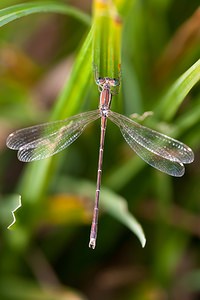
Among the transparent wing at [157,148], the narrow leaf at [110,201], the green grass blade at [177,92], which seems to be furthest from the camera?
the transparent wing at [157,148]

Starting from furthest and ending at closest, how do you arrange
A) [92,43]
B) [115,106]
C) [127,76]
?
1. [127,76]
2. [115,106]
3. [92,43]

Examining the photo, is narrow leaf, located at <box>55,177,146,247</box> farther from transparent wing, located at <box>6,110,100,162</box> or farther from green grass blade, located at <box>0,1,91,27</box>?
green grass blade, located at <box>0,1,91,27</box>

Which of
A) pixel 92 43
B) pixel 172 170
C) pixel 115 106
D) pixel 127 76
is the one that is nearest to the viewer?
pixel 92 43

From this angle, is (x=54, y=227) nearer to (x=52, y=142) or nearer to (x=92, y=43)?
(x=52, y=142)

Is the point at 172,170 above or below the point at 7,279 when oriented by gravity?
above

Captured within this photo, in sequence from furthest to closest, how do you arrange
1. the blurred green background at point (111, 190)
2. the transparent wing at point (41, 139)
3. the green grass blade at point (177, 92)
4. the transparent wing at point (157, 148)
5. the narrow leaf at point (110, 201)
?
the blurred green background at point (111, 190)
the transparent wing at point (41, 139)
the transparent wing at point (157, 148)
the narrow leaf at point (110, 201)
the green grass blade at point (177, 92)

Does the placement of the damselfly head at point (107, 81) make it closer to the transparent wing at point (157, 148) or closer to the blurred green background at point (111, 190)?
the blurred green background at point (111, 190)

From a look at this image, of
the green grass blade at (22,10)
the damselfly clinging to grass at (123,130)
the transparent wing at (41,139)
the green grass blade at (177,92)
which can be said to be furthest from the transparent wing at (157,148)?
the green grass blade at (22,10)

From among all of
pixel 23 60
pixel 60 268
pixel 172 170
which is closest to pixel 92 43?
pixel 172 170
